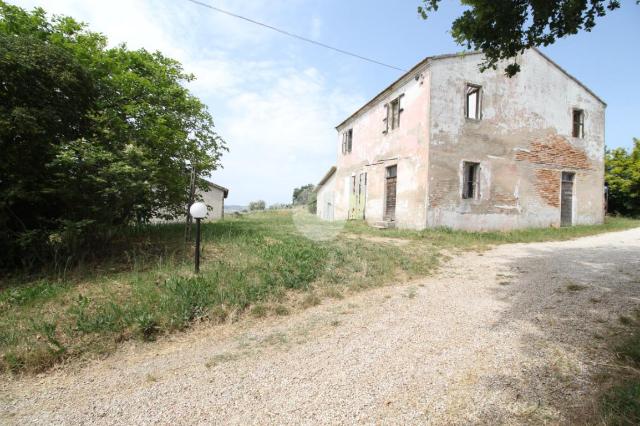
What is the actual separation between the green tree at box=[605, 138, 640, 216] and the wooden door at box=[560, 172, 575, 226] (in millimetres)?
6336

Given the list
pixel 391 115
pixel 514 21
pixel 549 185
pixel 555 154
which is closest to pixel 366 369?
pixel 514 21

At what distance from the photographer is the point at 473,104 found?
37.5 feet

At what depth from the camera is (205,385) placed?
247cm

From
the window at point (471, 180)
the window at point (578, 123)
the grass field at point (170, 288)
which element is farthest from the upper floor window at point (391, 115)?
the window at point (578, 123)

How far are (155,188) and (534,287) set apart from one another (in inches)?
308

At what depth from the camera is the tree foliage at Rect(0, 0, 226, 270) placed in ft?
16.5

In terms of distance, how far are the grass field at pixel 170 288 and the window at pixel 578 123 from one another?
10893 millimetres

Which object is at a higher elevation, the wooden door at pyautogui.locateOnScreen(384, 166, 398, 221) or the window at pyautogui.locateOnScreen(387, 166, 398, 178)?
the window at pyautogui.locateOnScreen(387, 166, 398, 178)

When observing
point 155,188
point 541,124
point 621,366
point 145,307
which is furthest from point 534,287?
point 541,124

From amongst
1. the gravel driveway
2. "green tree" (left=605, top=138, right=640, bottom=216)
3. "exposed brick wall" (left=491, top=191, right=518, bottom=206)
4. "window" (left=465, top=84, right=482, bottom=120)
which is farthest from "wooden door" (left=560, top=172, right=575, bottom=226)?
the gravel driveway

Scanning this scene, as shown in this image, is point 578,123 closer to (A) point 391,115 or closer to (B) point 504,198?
(B) point 504,198

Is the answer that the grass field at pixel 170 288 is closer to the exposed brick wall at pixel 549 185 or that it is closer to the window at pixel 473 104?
the window at pixel 473 104

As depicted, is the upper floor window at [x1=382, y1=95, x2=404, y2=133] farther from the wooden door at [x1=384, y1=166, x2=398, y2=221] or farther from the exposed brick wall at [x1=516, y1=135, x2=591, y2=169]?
the exposed brick wall at [x1=516, y1=135, x2=591, y2=169]

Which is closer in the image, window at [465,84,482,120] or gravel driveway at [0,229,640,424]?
gravel driveway at [0,229,640,424]
